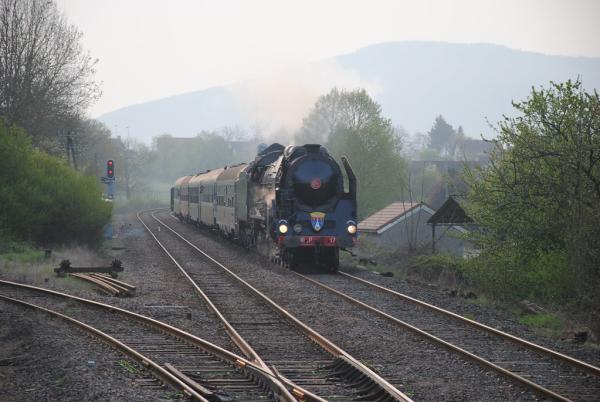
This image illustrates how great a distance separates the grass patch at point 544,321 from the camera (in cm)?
1407

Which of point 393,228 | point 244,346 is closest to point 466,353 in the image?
point 244,346

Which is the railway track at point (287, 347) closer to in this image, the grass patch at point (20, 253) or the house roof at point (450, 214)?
the grass patch at point (20, 253)

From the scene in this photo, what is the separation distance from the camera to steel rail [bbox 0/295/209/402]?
8.61 m

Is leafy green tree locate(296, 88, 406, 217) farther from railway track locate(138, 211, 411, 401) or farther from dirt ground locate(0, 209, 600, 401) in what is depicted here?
railway track locate(138, 211, 411, 401)

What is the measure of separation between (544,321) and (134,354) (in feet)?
26.2

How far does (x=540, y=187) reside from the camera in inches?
686

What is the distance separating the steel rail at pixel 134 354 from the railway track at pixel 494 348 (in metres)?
3.90

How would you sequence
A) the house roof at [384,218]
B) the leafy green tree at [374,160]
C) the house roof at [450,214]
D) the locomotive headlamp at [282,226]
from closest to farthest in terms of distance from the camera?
the locomotive headlamp at [282,226]
the house roof at [450,214]
the house roof at [384,218]
the leafy green tree at [374,160]

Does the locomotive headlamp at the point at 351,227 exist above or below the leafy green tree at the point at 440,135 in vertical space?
below

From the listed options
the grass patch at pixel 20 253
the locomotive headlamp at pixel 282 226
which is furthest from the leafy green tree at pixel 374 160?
the locomotive headlamp at pixel 282 226

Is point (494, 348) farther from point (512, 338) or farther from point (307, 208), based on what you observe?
point (307, 208)

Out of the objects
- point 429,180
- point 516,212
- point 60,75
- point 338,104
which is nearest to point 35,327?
point 516,212

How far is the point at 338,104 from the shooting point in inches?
3115

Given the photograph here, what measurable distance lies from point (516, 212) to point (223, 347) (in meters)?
9.14
